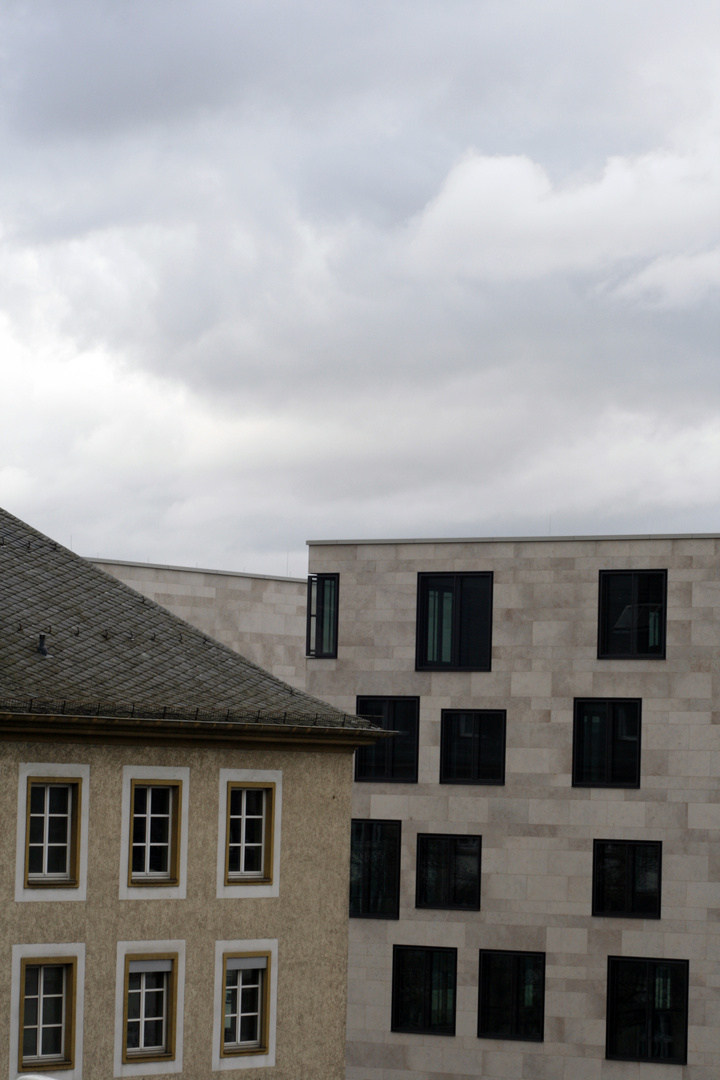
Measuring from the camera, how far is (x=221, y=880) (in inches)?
1144

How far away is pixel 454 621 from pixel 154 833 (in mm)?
14937

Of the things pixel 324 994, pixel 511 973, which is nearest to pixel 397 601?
pixel 511 973

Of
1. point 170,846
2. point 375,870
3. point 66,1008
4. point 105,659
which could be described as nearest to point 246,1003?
point 170,846

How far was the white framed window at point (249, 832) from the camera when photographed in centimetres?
2919

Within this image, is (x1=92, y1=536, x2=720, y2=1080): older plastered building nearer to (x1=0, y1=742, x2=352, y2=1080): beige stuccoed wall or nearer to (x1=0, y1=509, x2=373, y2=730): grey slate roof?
(x1=0, y1=742, x2=352, y2=1080): beige stuccoed wall

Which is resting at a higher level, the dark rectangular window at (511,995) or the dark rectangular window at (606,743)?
the dark rectangular window at (606,743)

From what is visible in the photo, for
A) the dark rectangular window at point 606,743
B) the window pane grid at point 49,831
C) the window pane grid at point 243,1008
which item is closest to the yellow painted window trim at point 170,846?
the window pane grid at point 49,831

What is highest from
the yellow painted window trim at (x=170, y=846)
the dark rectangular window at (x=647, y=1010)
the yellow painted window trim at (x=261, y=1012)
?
the yellow painted window trim at (x=170, y=846)

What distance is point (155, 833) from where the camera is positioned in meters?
28.6

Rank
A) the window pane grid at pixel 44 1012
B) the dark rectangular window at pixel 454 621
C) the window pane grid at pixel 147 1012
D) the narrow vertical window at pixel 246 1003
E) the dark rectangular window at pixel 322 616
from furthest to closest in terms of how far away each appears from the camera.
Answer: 1. the dark rectangular window at pixel 322 616
2. the dark rectangular window at pixel 454 621
3. the narrow vertical window at pixel 246 1003
4. the window pane grid at pixel 147 1012
5. the window pane grid at pixel 44 1012

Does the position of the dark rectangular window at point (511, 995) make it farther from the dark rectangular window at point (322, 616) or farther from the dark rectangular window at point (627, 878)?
the dark rectangular window at point (322, 616)

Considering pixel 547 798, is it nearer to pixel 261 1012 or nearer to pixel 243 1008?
pixel 261 1012

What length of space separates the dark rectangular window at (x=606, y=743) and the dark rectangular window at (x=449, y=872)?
334 cm

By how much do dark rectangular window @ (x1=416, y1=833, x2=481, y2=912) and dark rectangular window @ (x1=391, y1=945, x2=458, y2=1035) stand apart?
1275 mm
